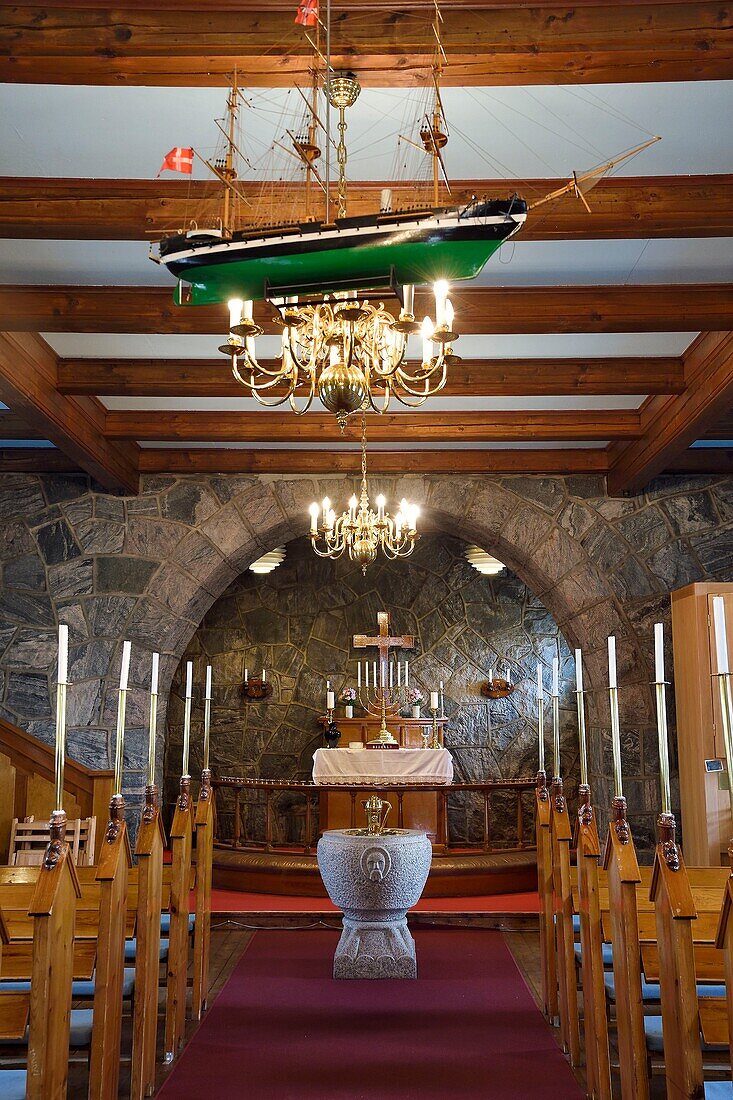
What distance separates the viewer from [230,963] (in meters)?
5.74

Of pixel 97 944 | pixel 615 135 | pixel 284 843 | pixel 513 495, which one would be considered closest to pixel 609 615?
pixel 513 495

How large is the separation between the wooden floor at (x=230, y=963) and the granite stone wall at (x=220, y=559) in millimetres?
1375

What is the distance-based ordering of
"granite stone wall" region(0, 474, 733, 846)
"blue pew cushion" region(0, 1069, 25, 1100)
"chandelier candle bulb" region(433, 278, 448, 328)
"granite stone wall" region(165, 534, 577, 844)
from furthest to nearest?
"granite stone wall" region(165, 534, 577, 844) < "granite stone wall" region(0, 474, 733, 846) < "chandelier candle bulb" region(433, 278, 448, 328) < "blue pew cushion" region(0, 1069, 25, 1100)

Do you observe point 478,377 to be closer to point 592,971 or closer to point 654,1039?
point 592,971

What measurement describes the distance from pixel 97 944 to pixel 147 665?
443cm

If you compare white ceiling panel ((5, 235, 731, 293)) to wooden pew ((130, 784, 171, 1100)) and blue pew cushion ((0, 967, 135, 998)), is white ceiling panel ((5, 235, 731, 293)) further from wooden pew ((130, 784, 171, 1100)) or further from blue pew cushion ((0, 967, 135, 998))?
blue pew cushion ((0, 967, 135, 998))

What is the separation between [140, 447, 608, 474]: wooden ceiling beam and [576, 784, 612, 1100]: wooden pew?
396cm

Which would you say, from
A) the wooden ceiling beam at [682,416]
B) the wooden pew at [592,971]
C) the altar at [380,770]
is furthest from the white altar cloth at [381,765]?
the wooden pew at [592,971]

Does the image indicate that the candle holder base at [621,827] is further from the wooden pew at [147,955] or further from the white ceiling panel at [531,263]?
the white ceiling panel at [531,263]

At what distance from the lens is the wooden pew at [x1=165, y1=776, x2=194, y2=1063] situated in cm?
413

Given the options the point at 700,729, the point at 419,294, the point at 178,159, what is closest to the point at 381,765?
the point at 700,729

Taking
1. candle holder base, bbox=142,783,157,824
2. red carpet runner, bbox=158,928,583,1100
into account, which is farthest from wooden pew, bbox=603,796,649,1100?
candle holder base, bbox=142,783,157,824

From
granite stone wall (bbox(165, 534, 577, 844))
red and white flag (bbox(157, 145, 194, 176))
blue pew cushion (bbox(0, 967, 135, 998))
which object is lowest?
blue pew cushion (bbox(0, 967, 135, 998))

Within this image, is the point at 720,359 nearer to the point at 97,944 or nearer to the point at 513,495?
the point at 513,495
